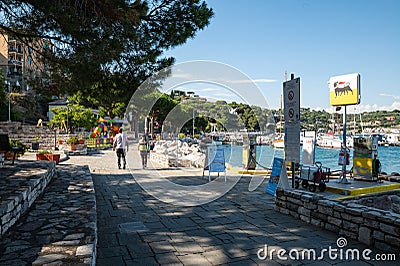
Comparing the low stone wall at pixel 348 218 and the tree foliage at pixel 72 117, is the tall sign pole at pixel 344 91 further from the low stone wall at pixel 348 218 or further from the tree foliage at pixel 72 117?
the tree foliage at pixel 72 117

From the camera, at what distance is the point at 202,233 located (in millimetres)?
4195

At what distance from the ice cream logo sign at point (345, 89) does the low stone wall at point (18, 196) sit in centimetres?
765

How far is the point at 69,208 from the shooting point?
4508mm

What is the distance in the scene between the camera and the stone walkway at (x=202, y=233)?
132 inches

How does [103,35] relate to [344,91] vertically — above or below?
above

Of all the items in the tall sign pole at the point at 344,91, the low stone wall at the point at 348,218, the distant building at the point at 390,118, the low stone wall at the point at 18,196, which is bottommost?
the low stone wall at the point at 348,218

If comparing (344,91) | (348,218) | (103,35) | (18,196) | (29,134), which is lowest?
(348,218)

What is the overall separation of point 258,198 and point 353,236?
106 inches

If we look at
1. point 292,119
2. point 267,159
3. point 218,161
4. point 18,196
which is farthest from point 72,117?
point 292,119

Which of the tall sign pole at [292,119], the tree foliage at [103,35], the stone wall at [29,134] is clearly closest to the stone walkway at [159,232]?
the tall sign pole at [292,119]

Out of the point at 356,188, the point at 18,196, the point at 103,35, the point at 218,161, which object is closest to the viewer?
the point at 18,196

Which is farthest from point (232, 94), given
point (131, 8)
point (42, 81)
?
point (42, 81)

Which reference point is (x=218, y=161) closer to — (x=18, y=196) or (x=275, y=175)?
(x=275, y=175)

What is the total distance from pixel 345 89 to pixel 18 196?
8002 mm
